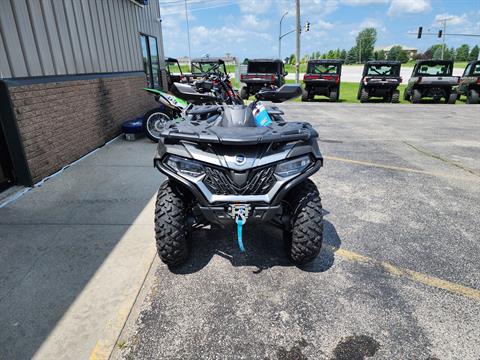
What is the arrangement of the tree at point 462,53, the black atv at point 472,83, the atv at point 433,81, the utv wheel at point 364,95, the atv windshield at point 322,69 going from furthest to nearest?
the tree at point 462,53, the atv windshield at point 322,69, the utv wheel at point 364,95, the black atv at point 472,83, the atv at point 433,81

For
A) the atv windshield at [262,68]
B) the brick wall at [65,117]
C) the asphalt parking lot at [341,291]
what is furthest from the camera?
the atv windshield at [262,68]

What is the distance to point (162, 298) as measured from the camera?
258 cm

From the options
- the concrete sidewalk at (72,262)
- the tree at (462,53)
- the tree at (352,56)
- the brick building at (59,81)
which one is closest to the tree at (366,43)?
the tree at (352,56)

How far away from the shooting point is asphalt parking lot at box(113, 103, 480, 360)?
84.7 inches

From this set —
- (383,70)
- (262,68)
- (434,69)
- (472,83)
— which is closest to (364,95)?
(383,70)

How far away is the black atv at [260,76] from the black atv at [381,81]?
14.3 feet

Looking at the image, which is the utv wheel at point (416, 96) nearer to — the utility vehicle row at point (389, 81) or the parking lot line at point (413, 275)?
the utility vehicle row at point (389, 81)

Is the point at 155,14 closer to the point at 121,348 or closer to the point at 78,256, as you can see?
the point at 78,256

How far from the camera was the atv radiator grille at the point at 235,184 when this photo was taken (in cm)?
257

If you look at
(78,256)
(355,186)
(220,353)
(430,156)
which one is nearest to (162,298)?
(220,353)

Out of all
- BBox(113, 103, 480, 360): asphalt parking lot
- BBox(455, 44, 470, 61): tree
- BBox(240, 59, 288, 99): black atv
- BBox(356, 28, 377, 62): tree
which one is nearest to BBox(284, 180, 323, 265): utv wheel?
BBox(113, 103, 480, 360): asphalt parking lot

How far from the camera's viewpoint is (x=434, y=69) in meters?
17.1

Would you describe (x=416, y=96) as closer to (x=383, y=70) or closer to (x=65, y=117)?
(x=383, y=70)

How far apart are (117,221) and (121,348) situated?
72.6 inches
